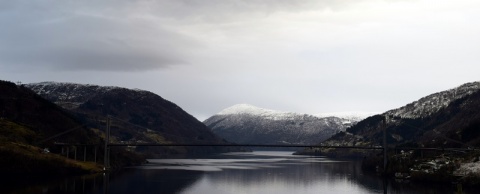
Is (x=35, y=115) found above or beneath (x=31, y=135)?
above

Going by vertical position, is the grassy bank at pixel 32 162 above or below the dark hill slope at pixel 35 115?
below

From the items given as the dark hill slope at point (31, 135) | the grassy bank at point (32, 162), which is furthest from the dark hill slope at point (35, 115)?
the grassy bank at point (32, 162)

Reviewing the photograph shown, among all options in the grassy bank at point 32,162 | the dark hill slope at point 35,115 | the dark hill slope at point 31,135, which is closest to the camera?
the grassy bank at point 32,162

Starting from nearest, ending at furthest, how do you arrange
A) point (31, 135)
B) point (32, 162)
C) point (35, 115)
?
1. point (32, 162)
2. point (31, 135)
3. point (35, 115)

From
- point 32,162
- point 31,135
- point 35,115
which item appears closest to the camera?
point 32,162

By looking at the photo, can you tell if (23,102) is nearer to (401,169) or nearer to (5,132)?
(5,132)

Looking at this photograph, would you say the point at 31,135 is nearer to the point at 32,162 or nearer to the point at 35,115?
the point at 32,162

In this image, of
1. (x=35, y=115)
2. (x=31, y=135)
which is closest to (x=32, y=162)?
(x=31, y=135)

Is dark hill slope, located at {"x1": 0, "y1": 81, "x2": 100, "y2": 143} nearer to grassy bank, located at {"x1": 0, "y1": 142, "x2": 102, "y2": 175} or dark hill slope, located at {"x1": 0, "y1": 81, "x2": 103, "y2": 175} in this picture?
dark hill slope, located at {"x1": 0, "y1": 81, "x2": 103, "y2": 175}

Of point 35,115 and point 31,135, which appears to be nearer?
point 31,135

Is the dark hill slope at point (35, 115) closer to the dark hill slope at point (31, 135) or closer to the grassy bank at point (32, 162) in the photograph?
the dark hill slope at point (31, 135)

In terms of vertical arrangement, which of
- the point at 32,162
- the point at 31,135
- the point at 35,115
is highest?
the point at 35,115

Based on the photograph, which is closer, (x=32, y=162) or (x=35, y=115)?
(x=32, y=162)

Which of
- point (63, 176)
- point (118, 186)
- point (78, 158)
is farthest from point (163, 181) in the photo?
point (78, 158)
